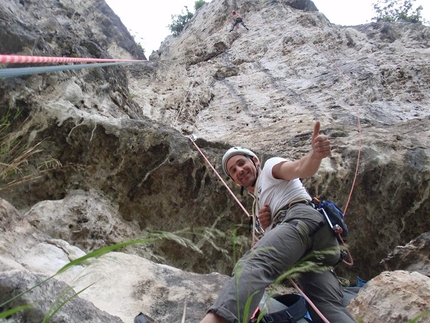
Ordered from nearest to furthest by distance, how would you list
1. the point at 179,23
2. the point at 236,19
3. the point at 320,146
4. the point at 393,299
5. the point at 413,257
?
the point at 320,146 < the point at 393,299 < the point at 413,257 < the point at 236,19 < the point at 179,23

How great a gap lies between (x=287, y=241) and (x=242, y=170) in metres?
0.83

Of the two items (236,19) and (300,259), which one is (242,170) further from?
(236,19)

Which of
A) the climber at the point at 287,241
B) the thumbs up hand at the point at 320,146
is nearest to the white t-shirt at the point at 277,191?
the climber at the point at 287,241

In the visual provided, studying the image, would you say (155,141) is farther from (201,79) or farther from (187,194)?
(201,79)

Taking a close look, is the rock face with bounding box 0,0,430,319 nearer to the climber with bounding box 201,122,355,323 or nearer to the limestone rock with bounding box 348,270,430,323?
the climber with bounding box 201,122,355,323

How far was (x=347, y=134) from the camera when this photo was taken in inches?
205

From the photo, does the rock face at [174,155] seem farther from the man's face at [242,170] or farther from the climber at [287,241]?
the climber at [287,241]

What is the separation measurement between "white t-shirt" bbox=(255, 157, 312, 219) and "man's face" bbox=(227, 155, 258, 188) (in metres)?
0.17

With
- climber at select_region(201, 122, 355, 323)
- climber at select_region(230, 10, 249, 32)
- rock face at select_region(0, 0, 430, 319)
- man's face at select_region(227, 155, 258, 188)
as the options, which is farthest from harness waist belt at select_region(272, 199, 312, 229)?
climber at select_region(230, 10, 249, 32)

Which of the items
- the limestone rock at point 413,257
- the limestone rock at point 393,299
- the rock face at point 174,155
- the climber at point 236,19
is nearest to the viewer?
the limestone rock at point 393,299

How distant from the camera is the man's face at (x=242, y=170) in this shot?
→ 2.99 meters

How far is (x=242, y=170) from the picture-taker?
2984 millimetres

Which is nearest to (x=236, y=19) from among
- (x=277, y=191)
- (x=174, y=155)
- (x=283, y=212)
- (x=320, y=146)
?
(x=174, y=155)

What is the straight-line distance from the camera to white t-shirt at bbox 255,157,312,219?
2666 mm
